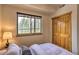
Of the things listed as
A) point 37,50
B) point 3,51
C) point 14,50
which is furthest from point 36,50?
point 3,51

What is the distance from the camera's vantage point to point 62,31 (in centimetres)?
176

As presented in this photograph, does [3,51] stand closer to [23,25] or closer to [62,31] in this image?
[23,25]

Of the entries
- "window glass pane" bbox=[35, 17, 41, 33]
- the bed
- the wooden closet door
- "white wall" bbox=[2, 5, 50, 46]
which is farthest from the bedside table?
the wooden closet door

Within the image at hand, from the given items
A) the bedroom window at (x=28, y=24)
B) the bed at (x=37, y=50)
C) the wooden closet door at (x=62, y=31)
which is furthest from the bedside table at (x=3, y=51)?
the wooden closet door at (x=62, y=31)

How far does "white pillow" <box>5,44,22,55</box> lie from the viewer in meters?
1.60

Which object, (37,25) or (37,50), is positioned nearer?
(37,50)

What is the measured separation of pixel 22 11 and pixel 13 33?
0.36 m

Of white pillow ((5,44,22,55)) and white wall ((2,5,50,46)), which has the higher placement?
white wall ((2,5,50,46))

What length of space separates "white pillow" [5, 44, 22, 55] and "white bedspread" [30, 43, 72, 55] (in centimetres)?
19

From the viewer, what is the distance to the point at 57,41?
1.76 meters

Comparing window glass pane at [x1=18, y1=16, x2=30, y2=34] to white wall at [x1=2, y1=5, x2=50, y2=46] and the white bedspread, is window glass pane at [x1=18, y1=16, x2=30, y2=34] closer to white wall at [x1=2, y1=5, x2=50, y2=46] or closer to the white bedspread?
white wall at [x1=2, y1=5, x2=50, y2=46]

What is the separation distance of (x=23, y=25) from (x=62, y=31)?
1.95 feet

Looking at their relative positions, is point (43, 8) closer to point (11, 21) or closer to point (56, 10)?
point (56, 10)

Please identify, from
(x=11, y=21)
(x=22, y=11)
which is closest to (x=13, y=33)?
(x=11, y=21)
